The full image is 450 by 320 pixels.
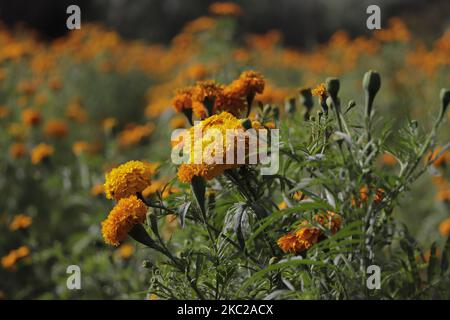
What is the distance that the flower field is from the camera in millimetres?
1398

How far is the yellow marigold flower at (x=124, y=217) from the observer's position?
1.44m

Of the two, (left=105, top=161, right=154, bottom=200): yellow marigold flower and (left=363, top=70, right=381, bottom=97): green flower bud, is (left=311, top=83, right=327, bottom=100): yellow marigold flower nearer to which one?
(left=363, top=70, right=381, bottom=97): green flower bud

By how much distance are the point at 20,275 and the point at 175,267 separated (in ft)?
6.27

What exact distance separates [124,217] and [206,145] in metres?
0.27

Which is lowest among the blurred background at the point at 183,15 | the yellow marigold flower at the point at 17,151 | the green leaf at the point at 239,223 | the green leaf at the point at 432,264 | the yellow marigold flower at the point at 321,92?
the green leaf at the point at 432,264

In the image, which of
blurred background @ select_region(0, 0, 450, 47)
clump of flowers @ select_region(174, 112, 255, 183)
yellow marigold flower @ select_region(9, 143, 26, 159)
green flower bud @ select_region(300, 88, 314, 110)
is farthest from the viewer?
blurred background @ select_region(0, 0, 450, 47)

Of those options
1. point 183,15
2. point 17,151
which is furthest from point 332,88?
point 183,15

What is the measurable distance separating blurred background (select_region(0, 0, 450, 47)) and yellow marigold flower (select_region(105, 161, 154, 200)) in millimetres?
Result: 8611

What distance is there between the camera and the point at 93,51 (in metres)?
5.67

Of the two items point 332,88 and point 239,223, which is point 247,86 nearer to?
point 332,88

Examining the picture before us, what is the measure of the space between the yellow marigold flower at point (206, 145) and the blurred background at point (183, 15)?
8.68 metres

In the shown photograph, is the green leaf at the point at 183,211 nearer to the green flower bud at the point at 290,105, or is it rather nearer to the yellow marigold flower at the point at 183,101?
the yellow marigold flower at the point at 183,101

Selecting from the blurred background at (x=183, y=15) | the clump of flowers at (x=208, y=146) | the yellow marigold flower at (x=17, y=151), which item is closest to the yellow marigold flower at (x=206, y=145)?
the clump of flowers at (x=208, y=146)

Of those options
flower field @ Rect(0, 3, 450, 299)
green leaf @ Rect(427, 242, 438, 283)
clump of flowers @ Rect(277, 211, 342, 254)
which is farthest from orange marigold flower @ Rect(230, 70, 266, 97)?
green leaf @ Rect(427, 242, 438, 283)
